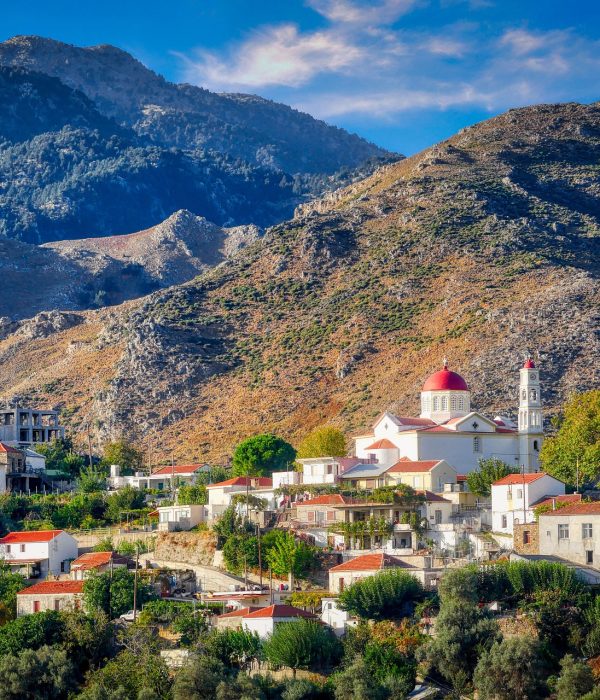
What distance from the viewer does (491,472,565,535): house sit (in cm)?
9144

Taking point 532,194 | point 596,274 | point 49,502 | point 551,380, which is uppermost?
point 532,194

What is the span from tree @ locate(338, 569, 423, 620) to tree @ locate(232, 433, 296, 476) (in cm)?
3878

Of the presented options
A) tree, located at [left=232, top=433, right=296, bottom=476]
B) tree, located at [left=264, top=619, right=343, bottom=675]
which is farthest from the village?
tree, located at [left=264, top=619, right=343, bottom=675]

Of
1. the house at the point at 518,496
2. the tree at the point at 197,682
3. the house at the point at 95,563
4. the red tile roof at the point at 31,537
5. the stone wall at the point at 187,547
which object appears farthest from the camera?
the red tile roof at the point at 31,537

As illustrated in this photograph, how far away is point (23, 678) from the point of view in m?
76.1

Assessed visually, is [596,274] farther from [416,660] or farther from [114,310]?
[416,660]

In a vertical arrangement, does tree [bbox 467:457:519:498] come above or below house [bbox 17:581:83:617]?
above

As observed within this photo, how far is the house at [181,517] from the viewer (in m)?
98.8

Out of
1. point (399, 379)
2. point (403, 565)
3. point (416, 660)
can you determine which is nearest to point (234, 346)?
point (399, 379)

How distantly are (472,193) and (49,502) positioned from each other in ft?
242

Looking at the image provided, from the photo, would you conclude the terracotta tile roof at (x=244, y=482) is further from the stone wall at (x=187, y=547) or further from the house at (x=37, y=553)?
the house at (x=37, y=553)

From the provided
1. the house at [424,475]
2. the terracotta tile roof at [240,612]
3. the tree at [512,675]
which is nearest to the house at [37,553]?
the terracotta tile roof at [240,612]

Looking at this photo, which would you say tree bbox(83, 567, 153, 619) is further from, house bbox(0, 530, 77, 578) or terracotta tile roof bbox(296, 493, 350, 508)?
terracotta tile roof bbox(296, 493, 350, 508)

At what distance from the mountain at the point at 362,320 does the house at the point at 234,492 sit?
2373cm
